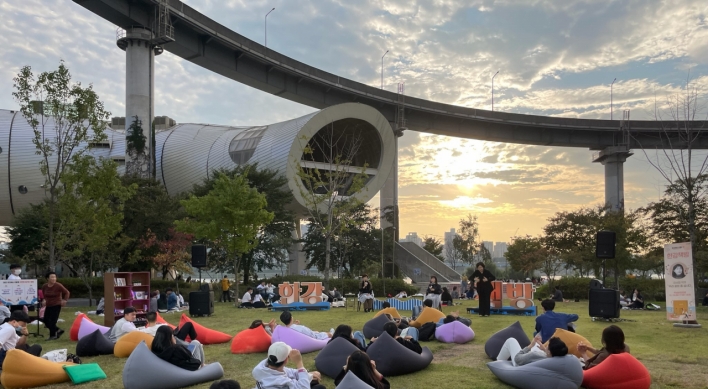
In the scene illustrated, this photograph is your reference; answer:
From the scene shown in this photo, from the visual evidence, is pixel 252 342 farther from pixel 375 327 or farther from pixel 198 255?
pixel 198 255

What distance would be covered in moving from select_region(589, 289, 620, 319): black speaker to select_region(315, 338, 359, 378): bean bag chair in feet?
30.2

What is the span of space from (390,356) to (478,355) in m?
2.50

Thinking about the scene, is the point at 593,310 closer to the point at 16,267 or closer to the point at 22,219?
the point at 16,267

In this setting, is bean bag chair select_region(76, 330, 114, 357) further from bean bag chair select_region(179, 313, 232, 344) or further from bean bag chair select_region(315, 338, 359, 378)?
bean bag chair select_region(315, 338, 359, 378)

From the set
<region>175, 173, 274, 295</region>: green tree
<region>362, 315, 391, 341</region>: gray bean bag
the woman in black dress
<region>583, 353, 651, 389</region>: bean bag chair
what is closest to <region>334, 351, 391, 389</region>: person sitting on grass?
<region>583, 353, 651, 389</region>: bean bag chair

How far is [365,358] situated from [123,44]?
1304 inches

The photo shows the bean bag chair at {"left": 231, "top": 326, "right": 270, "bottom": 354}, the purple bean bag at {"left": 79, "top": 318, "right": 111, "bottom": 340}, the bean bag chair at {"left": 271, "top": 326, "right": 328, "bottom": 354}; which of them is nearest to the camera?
the bean bag chair at {"left": 271, "top": 326, "right": 328, "bottom": 354}

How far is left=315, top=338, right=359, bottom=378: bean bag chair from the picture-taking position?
7.88 meters

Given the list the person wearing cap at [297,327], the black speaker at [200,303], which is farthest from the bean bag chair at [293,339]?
the black speaker at [200,303]

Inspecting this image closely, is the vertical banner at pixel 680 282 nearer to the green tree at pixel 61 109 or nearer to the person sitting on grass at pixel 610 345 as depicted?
the person sitting on grass at pixel 610 345

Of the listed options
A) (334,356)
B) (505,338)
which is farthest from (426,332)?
(334,356)

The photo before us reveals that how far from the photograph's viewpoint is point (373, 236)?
4003 cm

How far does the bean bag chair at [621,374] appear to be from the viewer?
693 centimetres

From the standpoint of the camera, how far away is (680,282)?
14180 millimetres
